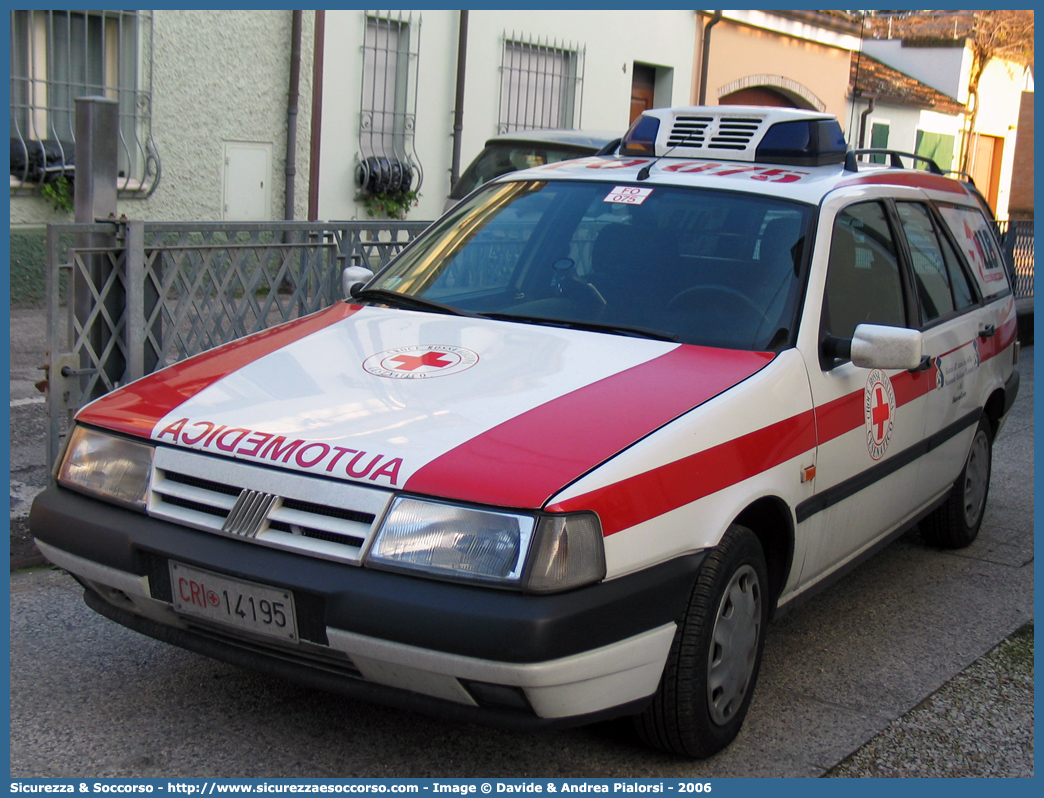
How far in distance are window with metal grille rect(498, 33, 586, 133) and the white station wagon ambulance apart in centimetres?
1001

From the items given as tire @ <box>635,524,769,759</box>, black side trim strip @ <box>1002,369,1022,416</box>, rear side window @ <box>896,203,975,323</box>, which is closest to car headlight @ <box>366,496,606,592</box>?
tire @ <box>635,524,769,759</box>

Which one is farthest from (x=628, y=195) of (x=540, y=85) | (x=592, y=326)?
(x=540, y=85)

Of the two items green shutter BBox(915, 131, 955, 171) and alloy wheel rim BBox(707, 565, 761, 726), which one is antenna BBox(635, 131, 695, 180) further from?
green shutter BBox(915, 131, 955, 171)

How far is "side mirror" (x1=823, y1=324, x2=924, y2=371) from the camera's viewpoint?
3.40m

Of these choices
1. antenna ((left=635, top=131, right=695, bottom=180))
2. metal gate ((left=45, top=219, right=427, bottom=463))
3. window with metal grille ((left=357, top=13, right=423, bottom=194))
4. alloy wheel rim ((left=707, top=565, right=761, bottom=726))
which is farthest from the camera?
window with metal grille ((left=357, top=13, right=423, bottom=194))

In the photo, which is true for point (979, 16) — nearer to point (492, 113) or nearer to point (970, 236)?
point (492, 113)

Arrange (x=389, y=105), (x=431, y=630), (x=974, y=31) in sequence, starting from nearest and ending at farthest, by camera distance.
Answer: (x=431, y=630), (x=389, y=105), (x=974, y=31)

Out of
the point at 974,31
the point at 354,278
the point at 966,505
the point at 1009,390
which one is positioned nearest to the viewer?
the point at 354,278

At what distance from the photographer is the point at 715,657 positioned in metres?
3.08

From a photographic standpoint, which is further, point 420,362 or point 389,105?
point 389,105

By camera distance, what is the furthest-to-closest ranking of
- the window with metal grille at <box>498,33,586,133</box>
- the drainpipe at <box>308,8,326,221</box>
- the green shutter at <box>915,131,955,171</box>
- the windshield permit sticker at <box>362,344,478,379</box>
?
1. the green shutter at <box>915,131,955,171</box>
2. the window with metal grille at <box>498,33,586,133</box>
3. the drainpipe at <box>308,8,326,221</box>
4. the windshield permit sticker at <box>362,344,478,379</box>

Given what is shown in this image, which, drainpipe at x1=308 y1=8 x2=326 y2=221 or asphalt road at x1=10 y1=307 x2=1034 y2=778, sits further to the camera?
drainpipe at x1=308 y1=8 x2=326 y2=221

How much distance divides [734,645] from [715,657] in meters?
0.10

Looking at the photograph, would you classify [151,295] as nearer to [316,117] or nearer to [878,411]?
[878,411]
